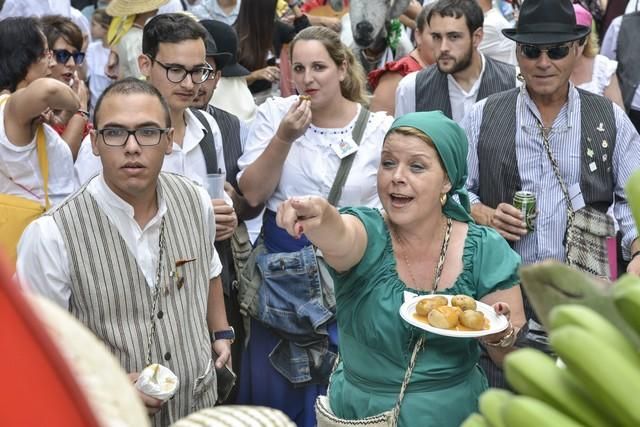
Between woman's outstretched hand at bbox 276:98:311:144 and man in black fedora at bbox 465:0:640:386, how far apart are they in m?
0.91

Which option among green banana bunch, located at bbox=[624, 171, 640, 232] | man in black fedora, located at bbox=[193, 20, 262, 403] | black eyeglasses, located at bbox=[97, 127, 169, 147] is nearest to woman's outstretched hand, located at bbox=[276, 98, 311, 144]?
man in black fedora, located at bbox=[193, 20, 262, 403]

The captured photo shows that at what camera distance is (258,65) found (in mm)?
7461

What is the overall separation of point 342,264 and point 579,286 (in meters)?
2.26

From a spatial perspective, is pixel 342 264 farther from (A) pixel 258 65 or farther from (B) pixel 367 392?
(A) pixel 258 65

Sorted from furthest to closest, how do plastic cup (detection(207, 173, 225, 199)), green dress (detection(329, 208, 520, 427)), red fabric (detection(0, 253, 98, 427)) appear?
plastic cup (detection(207, 173, 225, 199)), green dress (detection(329, 208, 520, 427)), red fabric (detection(0, 253, 98, 427))

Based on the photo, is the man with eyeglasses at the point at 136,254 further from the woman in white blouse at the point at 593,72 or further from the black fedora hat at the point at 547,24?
the woman in white blouse at the point at 593,72

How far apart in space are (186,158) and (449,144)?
1607mm

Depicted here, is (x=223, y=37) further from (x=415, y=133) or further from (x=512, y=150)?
(x=415, y=133)

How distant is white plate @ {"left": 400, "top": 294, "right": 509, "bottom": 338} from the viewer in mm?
3402

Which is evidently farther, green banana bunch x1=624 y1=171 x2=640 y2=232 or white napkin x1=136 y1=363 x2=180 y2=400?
white napkin x1=136 y1=363 x2=180 y2=400

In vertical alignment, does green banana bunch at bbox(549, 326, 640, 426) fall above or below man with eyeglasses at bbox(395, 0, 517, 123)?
above

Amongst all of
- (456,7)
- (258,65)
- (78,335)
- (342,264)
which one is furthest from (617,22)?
(78,335)

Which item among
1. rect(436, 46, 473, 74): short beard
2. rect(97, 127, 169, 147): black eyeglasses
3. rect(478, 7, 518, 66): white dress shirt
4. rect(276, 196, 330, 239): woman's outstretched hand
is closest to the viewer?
rect(276, 196, 330, 239): woman's outstretched hand

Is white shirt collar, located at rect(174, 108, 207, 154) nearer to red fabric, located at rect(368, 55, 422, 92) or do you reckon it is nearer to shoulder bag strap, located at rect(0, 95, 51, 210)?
shoulder bag strap, located at rect(0, 95, 51, 210)
